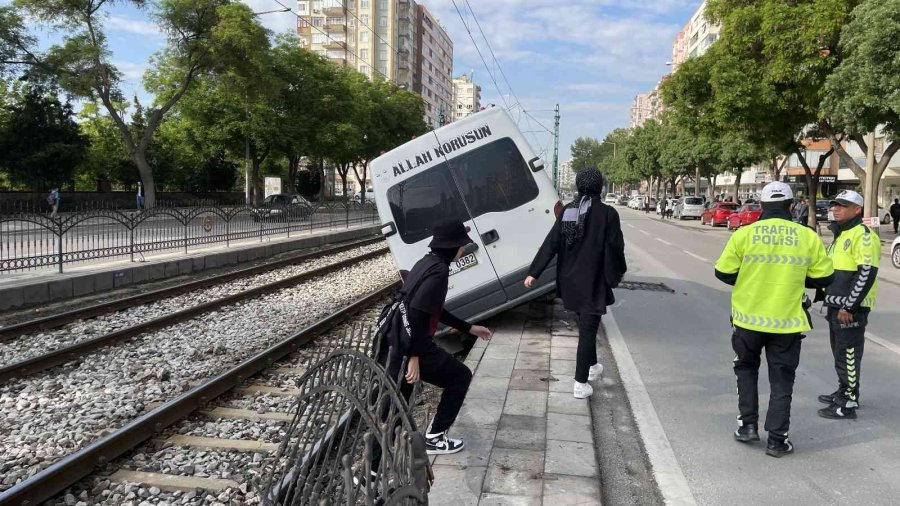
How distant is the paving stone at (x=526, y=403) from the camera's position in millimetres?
4840

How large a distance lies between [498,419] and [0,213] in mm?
10783

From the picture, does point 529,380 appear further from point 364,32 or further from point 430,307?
point 364,32

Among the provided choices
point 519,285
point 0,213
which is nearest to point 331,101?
point 0,213

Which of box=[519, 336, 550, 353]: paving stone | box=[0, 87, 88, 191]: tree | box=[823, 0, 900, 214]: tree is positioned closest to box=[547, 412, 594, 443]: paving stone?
box=[519, 336, 550, 353]: paving stone

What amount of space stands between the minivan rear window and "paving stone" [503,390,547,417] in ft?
9.47

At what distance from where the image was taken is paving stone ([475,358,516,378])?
589cm

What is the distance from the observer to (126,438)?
4574mm

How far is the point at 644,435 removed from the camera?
4.65m

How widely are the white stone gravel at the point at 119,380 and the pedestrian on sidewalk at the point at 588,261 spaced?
10.5ft

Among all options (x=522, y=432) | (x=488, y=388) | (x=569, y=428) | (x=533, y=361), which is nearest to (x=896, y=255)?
(x=533, y=361)

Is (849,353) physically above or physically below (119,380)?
above

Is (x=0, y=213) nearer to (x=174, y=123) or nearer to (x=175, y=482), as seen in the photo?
(x=175, y=482)

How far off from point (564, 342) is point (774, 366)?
315 centimetres

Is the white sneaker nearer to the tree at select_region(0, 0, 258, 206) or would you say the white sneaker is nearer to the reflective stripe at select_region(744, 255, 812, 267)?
the reflective stripe at select_region(744, 255, 812, 267)
